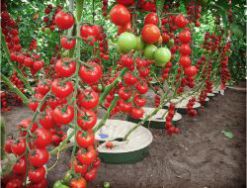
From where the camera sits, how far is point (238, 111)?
5207 mm

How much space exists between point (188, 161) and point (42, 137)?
2519 millimetres

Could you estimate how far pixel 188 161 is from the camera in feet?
10.4

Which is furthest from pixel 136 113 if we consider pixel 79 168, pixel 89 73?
pixel 89 73

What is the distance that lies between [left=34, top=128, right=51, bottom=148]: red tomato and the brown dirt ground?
180cm

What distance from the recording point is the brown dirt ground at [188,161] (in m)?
2.72

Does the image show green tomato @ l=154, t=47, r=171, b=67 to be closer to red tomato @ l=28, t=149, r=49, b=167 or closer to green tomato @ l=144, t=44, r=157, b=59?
green tomato @ l=144, t=44, r=157, b=59

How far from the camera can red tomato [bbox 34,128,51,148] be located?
90cm

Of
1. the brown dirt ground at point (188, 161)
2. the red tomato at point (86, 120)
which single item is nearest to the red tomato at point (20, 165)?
the red tomato at point (86, 120)

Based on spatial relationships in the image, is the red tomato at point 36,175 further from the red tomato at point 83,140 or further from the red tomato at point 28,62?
the red tomato at point 28,62

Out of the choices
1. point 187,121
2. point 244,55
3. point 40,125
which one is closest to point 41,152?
point 40,125

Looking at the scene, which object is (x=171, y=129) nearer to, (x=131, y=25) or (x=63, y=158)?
(x=63, y=158)

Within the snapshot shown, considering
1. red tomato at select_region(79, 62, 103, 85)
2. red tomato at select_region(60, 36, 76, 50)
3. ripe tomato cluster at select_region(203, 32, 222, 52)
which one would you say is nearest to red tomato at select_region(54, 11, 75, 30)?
red tomato at select_region(60, 36, 76, 50)

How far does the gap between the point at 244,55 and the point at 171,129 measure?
383 centimetres

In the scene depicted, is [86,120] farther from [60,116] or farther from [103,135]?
[103,135]
